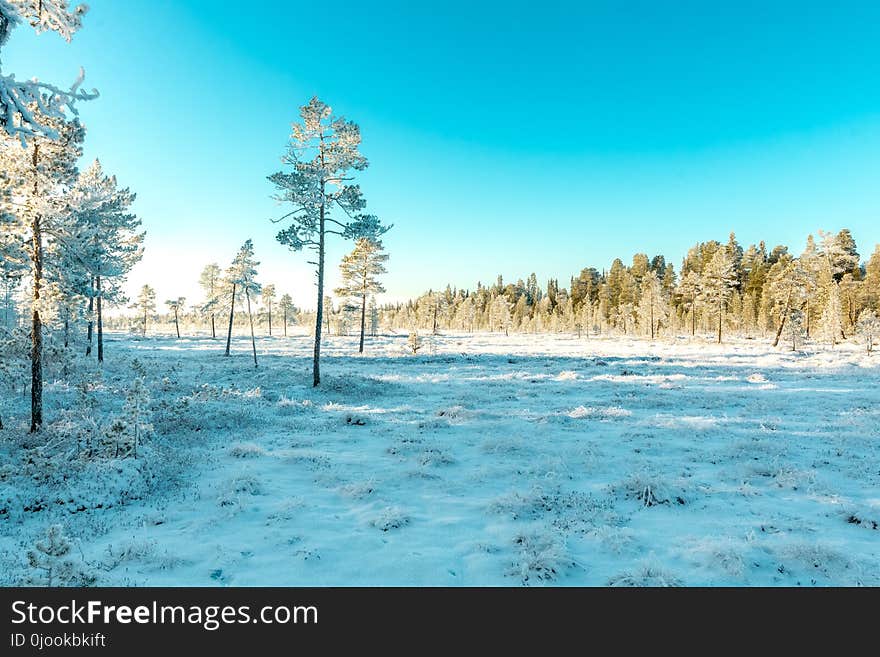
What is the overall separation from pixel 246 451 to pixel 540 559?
26.4 ft

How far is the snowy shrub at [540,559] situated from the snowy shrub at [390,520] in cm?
182

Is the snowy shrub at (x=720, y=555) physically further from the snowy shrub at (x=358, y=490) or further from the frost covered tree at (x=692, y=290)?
the frost covered tree at (x=692, y=290)

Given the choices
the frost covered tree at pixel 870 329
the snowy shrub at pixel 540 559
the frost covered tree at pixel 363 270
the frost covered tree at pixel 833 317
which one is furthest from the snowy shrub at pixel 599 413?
the frost covered tree at pixel 833 317

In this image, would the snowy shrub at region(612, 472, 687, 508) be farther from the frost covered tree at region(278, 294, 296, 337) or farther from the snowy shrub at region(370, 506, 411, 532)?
the frost covered tree at region(278, 294, 296, 337)

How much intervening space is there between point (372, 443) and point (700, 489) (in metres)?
7.78

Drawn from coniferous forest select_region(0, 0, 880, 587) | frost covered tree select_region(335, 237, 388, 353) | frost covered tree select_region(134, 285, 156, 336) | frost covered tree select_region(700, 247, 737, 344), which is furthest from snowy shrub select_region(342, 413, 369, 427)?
frost covered tree select_region(134, 285, 156, 336)

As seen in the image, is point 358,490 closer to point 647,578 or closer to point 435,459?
point 435,459

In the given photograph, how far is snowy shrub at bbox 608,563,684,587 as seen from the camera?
4.50 meters

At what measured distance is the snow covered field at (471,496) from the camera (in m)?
4.98

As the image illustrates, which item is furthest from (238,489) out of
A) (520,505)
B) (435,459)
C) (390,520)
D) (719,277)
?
(719,277)

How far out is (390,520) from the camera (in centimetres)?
624

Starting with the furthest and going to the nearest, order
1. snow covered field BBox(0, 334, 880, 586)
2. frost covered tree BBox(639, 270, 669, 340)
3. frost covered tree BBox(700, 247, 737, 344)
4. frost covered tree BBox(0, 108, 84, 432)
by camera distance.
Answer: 1. frost covered tree BBox(639, 270, 669, 340)
2. frost covered tree BBox(700, 247, 737, 344)
3. frost covered tree BBox(0, 108, 84, 432)
4. snow covered field BBox(0, 334, 880, 586)

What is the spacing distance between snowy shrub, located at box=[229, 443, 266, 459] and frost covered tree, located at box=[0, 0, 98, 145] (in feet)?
24.0

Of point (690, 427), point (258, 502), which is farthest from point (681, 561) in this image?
point (690, 427)
